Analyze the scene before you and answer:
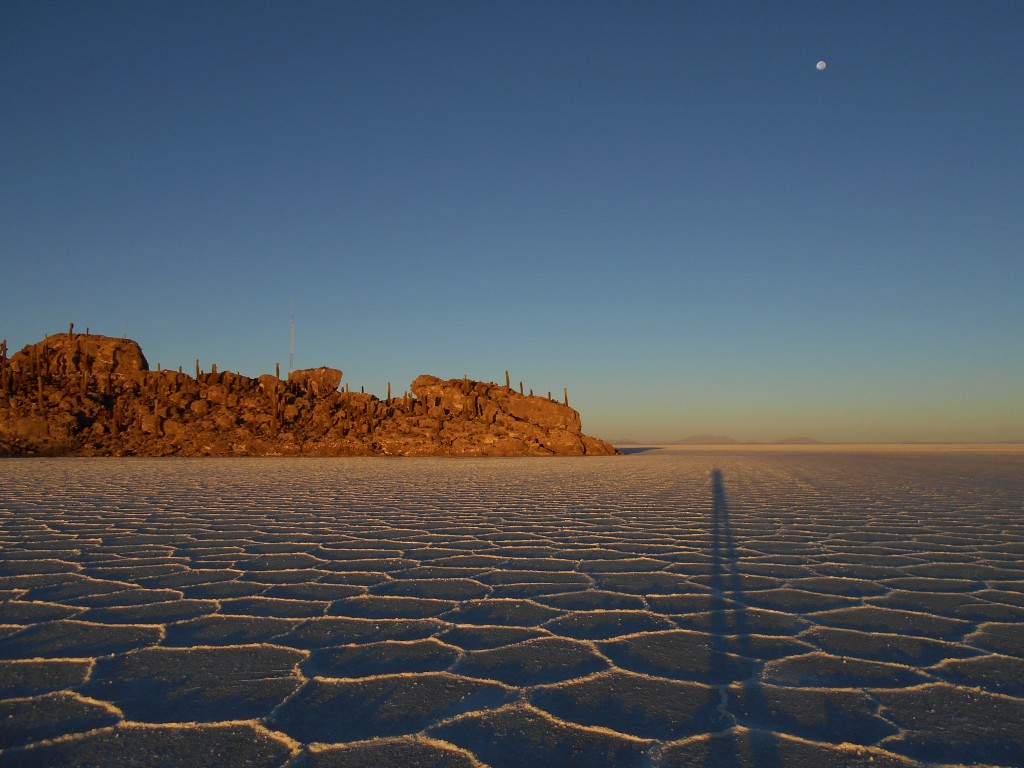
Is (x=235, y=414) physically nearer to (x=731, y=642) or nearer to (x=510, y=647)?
(x=510, y=647)

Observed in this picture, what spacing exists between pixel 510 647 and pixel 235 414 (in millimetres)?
26897

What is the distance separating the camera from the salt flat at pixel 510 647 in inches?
56.0

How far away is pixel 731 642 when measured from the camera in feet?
7.09

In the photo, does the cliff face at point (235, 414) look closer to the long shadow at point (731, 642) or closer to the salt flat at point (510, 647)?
the salt flat at point (510, 647)

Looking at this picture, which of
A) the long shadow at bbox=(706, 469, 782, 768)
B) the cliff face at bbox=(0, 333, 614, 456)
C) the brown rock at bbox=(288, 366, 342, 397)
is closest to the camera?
the long shadow at bbox=(706, 469, 782, 768)

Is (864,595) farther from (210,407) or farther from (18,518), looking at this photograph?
(210,407)

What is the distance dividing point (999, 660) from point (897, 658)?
31cm

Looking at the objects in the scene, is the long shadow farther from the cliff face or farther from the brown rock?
the brown rock

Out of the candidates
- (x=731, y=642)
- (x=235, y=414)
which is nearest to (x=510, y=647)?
(x=731, y=642)

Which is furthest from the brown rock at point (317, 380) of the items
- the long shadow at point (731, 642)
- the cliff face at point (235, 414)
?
the long shadow at point (731, 642)

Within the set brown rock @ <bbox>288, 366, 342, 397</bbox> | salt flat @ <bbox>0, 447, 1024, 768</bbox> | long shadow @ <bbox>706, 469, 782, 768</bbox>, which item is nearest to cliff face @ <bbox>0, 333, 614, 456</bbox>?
brown rock @ <bbox>288, 366, 342, 397</bbox>

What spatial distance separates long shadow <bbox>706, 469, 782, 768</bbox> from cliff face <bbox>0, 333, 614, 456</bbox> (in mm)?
22522

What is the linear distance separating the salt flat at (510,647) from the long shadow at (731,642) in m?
0.01

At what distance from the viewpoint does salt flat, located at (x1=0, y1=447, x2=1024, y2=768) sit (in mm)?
1422
